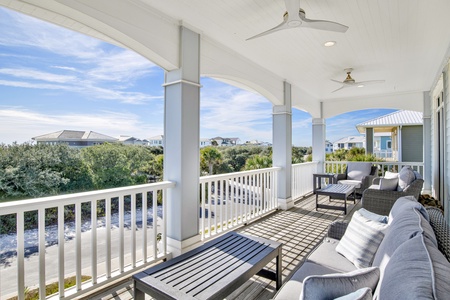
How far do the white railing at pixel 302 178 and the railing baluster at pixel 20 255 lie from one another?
5.29 meters

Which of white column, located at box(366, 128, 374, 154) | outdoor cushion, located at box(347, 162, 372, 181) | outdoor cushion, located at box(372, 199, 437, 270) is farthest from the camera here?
white column, located at box(366, 128, 374, 154)

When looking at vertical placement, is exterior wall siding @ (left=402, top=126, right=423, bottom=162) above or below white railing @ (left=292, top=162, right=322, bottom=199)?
above

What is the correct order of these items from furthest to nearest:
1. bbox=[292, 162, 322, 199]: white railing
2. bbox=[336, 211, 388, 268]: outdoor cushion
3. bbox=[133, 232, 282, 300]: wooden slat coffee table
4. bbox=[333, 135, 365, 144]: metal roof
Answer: bbox=[333, 135, 365, 144]: metal roof, bbox=[292, 162, 322, 199]: white railing, bbox=[336, 211, 388, 268]: outdoor cushion, bbox=[133, 232, 282, 300]: wooden slat coffee table

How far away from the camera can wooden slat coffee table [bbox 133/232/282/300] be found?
5.15 feet

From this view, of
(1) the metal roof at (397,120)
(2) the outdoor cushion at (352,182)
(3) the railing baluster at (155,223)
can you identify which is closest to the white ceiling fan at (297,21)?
(3) the railing baluster at (155,223)

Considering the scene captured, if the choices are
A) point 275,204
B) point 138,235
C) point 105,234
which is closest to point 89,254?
point 105,234

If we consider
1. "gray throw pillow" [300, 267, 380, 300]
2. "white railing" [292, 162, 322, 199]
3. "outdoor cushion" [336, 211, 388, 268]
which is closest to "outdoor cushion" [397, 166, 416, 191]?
"white railing" [292, 162, 322, 199]

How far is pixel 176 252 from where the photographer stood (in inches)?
117

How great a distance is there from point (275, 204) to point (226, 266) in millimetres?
3523

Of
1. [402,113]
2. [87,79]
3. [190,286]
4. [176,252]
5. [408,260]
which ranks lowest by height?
[176,252]

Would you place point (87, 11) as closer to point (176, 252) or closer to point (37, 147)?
point (37, 147)

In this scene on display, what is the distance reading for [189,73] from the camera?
3.06m

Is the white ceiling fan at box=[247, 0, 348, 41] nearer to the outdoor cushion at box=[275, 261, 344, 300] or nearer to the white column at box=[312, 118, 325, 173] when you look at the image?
the outdoor cushion at box=[275, 261, 344, 300]

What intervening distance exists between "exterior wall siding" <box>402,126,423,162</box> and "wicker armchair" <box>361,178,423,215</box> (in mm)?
8503
